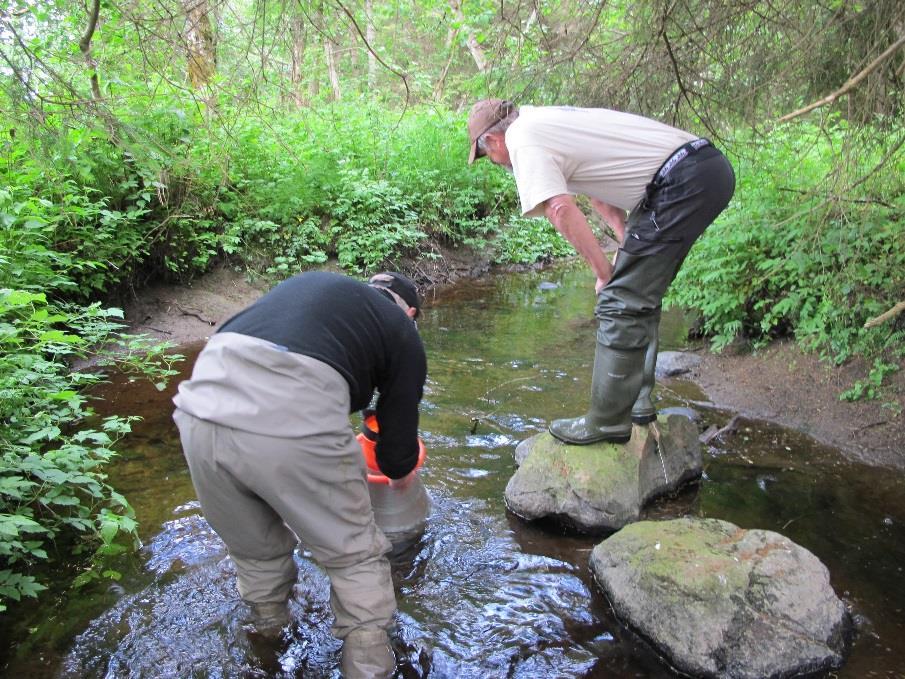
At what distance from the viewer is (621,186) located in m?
3.17

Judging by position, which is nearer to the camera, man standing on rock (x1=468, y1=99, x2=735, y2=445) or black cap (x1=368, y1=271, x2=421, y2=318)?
black cap (x1=368, y1=271, x2=421, y2=318)

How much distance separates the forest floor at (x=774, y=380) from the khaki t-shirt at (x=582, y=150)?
2.53 meters

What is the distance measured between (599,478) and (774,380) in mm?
2703

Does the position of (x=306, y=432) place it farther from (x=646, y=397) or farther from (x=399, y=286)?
(x=646, y=397)

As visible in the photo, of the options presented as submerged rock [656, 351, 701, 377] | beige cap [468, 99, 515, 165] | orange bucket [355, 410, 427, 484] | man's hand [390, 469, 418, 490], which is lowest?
submerged rock [656, 351, 701, 377]

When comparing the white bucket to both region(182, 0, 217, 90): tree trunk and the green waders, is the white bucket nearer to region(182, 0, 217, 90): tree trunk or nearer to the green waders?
the green waders

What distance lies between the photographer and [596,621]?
2629mm

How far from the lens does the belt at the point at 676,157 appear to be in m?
3.06

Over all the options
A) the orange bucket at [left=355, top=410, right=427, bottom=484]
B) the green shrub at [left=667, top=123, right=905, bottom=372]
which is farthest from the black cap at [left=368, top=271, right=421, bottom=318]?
the green shrub at [left=667, top=123, right=905, bottom=372]

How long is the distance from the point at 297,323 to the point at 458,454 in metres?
2.31

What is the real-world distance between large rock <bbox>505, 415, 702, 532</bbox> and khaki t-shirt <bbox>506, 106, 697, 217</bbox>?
136 centimetres

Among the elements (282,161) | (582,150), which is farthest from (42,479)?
(282,161)

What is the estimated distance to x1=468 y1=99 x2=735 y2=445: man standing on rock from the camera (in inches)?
120

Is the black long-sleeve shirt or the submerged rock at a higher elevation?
the black long-sleeve shirt
